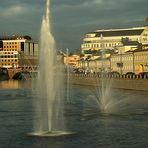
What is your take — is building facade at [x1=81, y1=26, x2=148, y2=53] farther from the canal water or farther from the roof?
the canal water

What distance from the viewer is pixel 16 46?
171 meters

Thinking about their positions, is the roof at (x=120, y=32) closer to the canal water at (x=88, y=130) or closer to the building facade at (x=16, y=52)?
the building facade at (x=16, y=52)

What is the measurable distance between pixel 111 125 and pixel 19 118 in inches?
212

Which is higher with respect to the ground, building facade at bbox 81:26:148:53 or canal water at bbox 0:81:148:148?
building facade at bbox 81:26:148:53

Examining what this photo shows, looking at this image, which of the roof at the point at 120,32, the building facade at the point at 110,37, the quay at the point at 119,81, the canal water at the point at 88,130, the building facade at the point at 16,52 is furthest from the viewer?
the roof at the point at 120,32

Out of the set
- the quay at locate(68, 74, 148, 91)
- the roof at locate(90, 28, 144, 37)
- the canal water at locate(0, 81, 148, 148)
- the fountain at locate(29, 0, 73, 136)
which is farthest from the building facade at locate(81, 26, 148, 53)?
the fountain at locate(29, 0, 73, 136)

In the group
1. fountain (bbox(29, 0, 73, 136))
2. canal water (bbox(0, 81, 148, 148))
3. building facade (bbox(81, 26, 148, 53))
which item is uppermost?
building facade (bbox(81, 26, 148, 53))

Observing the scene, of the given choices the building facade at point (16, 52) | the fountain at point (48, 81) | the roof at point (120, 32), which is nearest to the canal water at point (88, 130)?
the fountain at point (48, 81)

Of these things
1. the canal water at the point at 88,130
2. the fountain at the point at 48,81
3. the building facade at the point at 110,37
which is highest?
the building facade at the point at 110,37

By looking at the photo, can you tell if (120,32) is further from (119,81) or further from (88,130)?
(88,130)

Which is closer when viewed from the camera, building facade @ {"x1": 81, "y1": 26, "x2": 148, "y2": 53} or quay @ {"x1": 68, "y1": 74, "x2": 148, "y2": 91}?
quay @ {"x1": 68, "y1": 74, "x2": 148, "y2": 91}

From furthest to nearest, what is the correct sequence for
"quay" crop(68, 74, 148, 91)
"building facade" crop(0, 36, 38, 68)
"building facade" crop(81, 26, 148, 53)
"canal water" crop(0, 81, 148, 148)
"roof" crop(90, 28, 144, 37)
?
"roof" crop(90, 28, 144, 37)
"building facade" crop(81, 26, 148, 53)
"building facade" crop(0, 36, 38, 68)
"quay" crop(68, 74, 148, 91)
"canal water" crop(0, 81, 148, 148)

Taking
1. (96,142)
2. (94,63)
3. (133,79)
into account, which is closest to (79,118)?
(96,142)

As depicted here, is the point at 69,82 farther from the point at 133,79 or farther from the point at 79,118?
the point at 79,118
